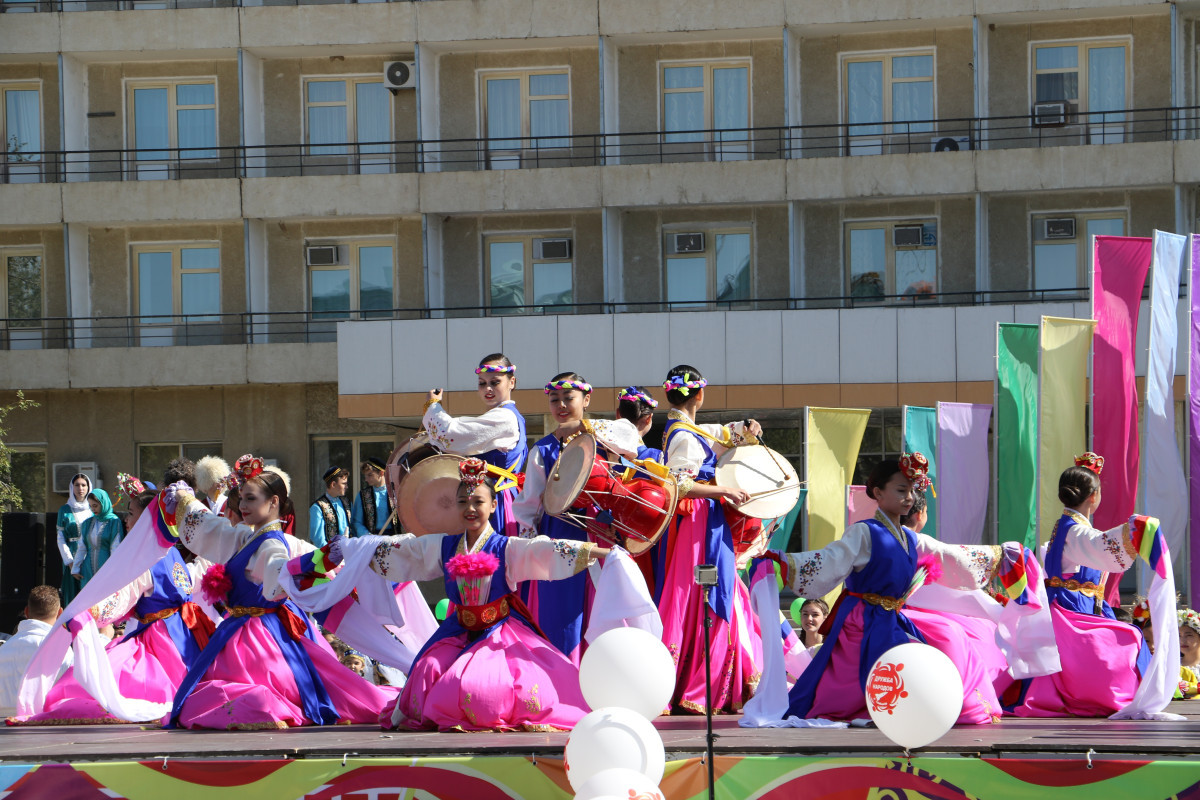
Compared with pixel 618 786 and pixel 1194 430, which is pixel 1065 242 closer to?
pixel 1194 430

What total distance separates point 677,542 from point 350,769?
206 centimetres

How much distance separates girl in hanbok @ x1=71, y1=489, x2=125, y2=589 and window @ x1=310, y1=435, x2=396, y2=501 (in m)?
6.63

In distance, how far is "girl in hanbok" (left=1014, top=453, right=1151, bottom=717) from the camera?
20.4 ft

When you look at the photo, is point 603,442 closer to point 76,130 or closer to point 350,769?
point 350,769

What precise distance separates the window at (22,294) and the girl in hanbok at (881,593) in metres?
16.6

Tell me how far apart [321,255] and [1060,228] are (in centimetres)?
962

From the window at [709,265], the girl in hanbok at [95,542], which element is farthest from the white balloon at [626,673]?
the window at [709,265]

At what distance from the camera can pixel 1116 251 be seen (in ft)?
34.0

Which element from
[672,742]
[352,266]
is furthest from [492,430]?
[352,266]

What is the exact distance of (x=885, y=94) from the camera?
18.9 meters

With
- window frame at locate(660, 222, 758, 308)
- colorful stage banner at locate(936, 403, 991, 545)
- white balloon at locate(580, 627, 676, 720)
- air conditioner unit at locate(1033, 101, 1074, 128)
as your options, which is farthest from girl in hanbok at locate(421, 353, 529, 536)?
air conditioner unit at locate(1033, 101, 1074, 128)

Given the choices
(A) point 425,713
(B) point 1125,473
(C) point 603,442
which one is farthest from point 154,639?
(B) point 1125,473

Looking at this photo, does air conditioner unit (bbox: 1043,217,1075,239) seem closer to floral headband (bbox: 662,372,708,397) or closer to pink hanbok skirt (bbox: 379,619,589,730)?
floral headband (bbox: 662,372,708,397)

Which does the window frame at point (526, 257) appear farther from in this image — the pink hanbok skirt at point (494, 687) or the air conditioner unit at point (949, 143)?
the pink hanbok skirt at point (494, 687)
